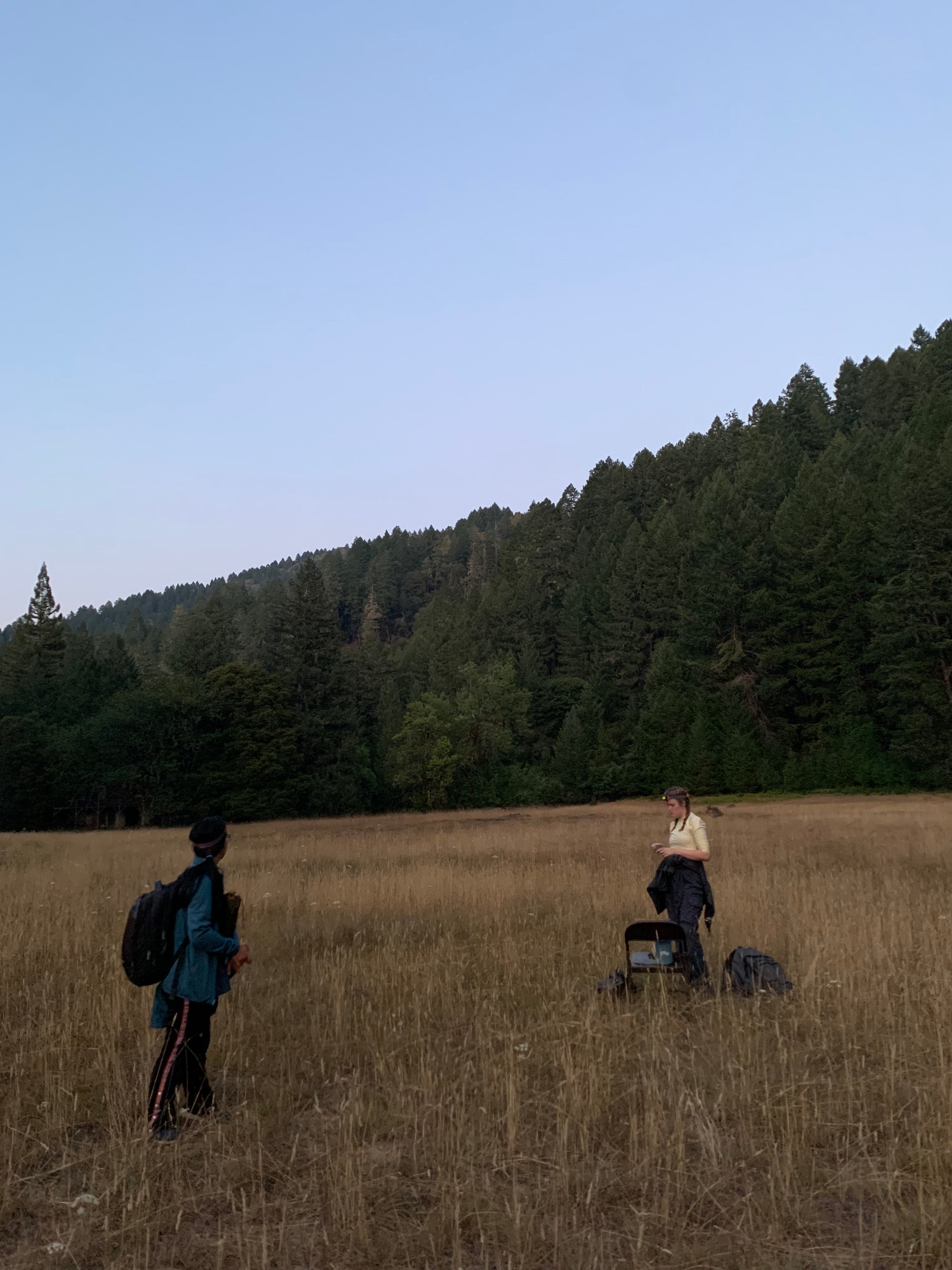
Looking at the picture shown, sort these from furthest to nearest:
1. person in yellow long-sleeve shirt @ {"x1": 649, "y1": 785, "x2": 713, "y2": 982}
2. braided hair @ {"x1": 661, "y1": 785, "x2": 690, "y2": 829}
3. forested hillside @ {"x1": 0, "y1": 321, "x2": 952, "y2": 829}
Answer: forested hillside @ {"x1": 0, "y1": 321, "x2": 952, "y2": 829}
braided hair @ {"x1": 661, "y1": 785, "x2": 690, "y2": 829}
person in yellow long-sleeve shirt @ {"x1": 649, "y1": 785, "x2": 713, "y2": 982}

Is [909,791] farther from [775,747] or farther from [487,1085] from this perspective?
[487,1085]

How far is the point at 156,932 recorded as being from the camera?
4.82m

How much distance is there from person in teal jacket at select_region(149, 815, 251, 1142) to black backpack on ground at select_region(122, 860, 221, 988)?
1.1 inches

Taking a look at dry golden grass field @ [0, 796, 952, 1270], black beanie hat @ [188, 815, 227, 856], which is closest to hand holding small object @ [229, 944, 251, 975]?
black beanie hat @ [188, 815, 227, 856]

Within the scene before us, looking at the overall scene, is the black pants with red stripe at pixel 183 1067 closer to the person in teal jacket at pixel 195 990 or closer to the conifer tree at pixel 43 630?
the person in teal jacket at pixel 195 990

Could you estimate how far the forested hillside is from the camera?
54312mm

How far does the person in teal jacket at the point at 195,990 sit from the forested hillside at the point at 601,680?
168ft

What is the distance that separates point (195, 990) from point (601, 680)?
7184 cm

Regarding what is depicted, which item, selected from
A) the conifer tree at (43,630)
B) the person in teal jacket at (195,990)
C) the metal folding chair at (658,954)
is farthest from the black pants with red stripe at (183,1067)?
the conifer tree at (43,630)

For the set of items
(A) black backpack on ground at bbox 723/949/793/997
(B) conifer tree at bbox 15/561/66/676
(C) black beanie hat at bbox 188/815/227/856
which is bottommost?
(A) black backpack on ground at bbox 723/949/793/997

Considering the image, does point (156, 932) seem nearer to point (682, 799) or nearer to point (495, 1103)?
point (495, 1103)

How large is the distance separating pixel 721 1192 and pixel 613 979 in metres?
3.23

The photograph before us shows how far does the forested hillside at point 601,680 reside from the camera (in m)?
54.3

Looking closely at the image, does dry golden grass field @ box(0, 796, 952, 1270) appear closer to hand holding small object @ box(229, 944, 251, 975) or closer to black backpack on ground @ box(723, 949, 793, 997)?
black backpack on ground @ box(723, 949, 793, 997)
